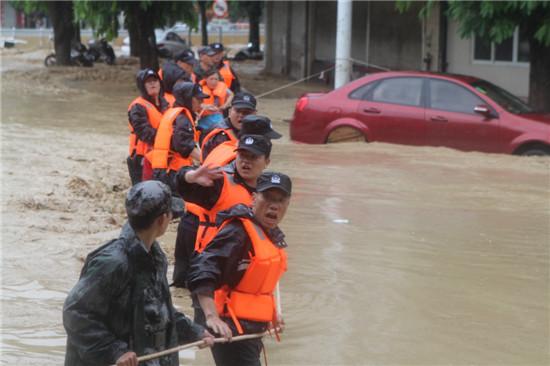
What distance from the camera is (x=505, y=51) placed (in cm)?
2203

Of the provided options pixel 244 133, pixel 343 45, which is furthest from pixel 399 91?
pixel 244 133

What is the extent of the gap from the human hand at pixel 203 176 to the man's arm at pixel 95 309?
1.51 meters

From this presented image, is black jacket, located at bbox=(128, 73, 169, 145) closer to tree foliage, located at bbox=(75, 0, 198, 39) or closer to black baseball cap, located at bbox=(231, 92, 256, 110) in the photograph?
black baseball cap, located at bbox=(231, 92, 256, 110)

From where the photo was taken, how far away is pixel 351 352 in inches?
262

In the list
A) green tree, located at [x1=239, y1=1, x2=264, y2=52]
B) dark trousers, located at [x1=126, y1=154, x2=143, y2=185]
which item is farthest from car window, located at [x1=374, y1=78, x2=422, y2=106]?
green tree, located at [x1=239, y1=1, x2=264, y2=52]

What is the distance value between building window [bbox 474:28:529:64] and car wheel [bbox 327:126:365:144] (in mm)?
7412

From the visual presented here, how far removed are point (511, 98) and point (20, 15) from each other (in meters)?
61.1

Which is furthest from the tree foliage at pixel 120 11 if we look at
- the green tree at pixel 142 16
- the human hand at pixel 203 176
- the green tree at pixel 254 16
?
the human hand at pixel 203 176

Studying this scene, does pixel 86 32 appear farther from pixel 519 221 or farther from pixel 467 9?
pixel 519 221

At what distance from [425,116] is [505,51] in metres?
8.61

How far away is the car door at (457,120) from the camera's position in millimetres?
13680

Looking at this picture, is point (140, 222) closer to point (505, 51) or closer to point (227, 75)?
point (227, 75)

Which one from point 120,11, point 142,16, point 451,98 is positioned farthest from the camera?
point 142,16

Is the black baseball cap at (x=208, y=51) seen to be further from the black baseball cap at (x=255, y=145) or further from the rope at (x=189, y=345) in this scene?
the rope at (x=189, y=345)
